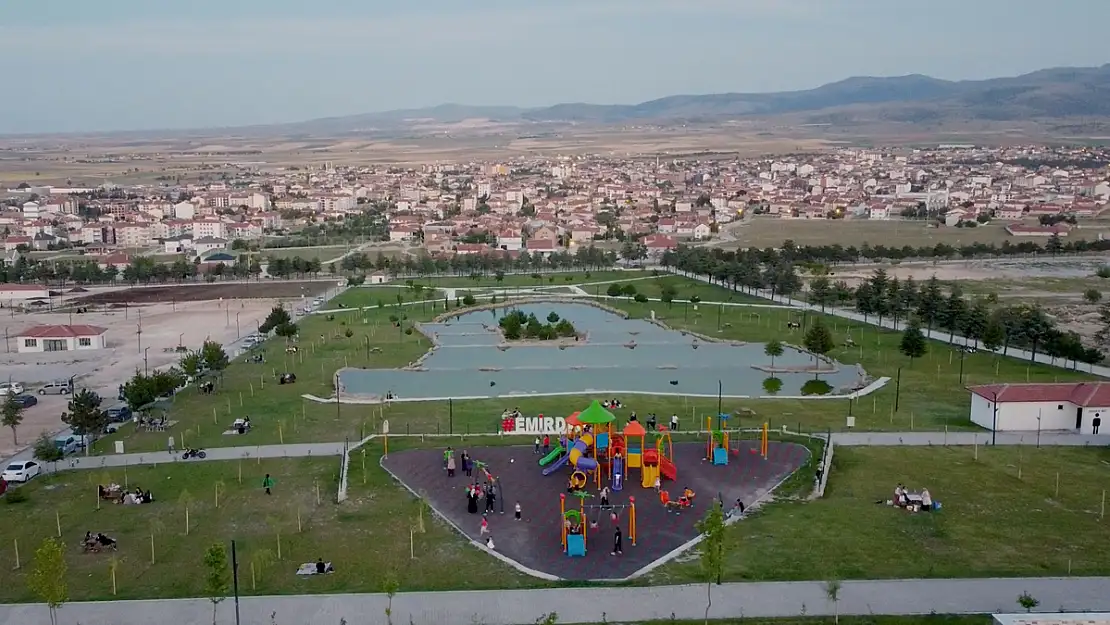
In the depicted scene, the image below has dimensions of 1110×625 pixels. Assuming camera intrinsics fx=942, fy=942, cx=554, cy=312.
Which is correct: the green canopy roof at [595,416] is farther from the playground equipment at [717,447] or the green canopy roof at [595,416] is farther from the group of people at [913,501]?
the group of people at [913,501]

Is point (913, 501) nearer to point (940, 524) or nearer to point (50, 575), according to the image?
Answer: point (940, 524)

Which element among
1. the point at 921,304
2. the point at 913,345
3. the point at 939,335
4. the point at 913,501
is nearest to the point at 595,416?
the point at 913,501

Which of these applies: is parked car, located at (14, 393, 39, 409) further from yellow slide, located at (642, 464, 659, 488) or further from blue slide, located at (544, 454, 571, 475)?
yellow slide, located at (642, 464, 659, 488)

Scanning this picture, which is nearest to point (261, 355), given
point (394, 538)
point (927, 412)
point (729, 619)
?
point (394, 538)

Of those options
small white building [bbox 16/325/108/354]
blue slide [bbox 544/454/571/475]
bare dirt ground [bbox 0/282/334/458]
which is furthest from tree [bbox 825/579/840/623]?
small white building [bbox 16/325/108/354]

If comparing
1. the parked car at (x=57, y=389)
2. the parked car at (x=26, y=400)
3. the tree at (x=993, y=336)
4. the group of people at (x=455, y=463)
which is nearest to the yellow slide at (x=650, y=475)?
the group of people at (x=455, y=463)
